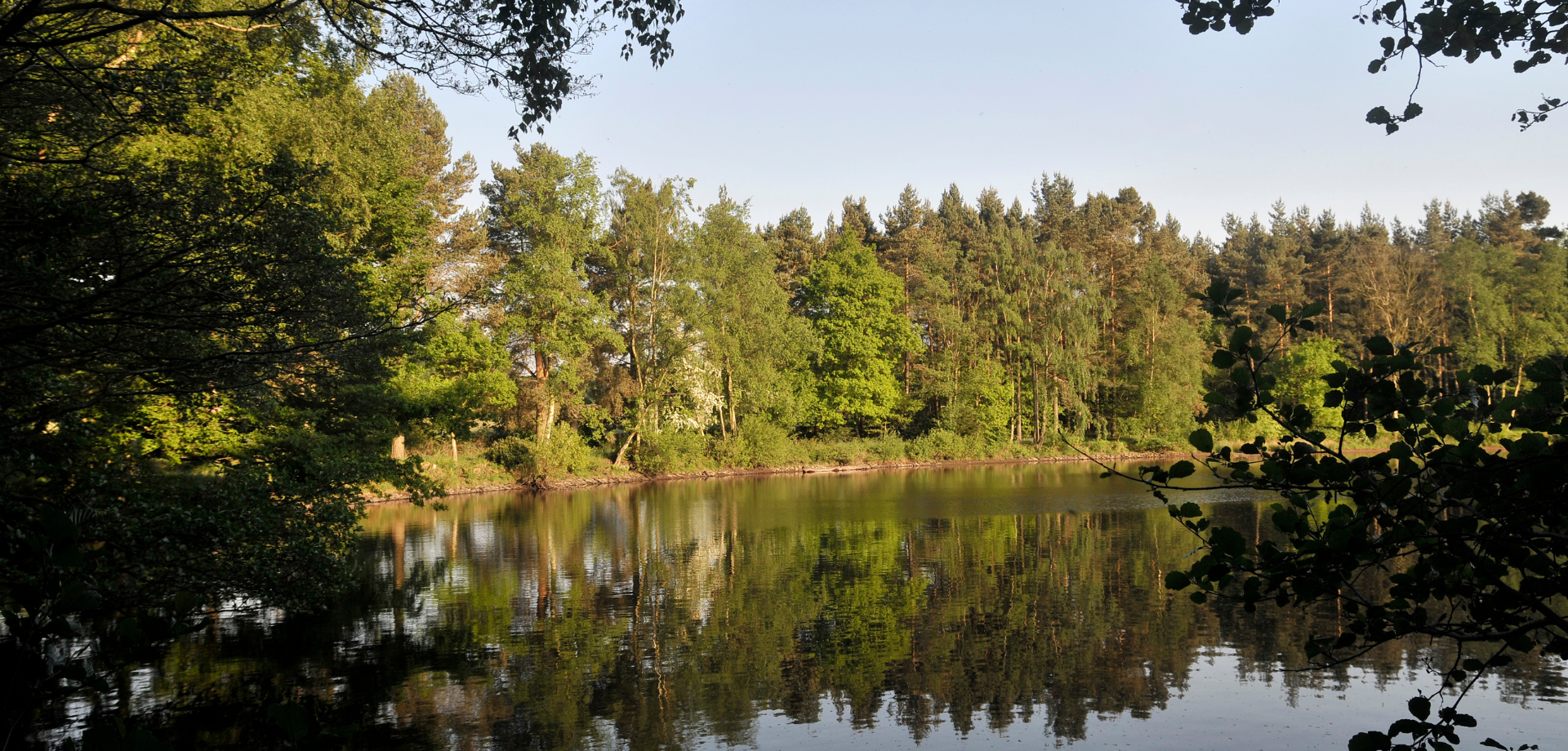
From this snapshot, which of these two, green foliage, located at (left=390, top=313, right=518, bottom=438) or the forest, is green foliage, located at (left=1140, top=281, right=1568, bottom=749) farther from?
green foliage, located at (left=390, top=313, right=518, bottom=438)

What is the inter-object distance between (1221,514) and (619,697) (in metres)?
18.6

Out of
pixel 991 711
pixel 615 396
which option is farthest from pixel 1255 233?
pixel 991 711

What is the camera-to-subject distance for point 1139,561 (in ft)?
55.1

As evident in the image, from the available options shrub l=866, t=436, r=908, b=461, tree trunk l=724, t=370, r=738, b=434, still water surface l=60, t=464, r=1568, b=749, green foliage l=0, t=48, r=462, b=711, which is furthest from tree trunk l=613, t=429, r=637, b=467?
green foliage l=0, t=48, r=462, b=711

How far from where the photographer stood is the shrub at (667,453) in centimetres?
3884

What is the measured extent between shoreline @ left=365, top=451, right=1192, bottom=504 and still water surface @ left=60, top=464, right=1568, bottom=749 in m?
14.6

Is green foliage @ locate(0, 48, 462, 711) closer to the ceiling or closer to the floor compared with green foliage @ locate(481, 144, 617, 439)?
closer to the floor

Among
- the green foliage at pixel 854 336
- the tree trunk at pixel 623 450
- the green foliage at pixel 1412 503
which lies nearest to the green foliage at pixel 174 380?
the green foliage at pixel 1412 503

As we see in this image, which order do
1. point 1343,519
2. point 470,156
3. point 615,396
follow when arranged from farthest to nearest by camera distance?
point 470,156, point 615,396, point 1343,519

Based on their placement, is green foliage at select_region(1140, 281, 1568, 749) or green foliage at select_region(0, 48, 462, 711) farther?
green foliage at select_region(0, 48, 462, 711)

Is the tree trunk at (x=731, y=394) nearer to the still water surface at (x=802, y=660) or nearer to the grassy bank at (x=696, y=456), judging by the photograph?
the grassy bank at (x=696, y=456)

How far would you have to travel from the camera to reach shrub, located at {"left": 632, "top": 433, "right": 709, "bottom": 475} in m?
38.8

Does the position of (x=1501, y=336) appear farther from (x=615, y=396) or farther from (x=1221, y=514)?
(x=615, y=396)

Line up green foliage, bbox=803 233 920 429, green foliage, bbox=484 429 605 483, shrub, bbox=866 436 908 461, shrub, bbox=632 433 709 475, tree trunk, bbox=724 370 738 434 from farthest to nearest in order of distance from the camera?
green foliage, bbox=803 233 920 429 < shrub, bbox=866 436 908 461 < tree trunk, bbox=724 370 738 434 < shrub, bbox=632 433 709 475 < green foliage, bbox=484 429 605 483
